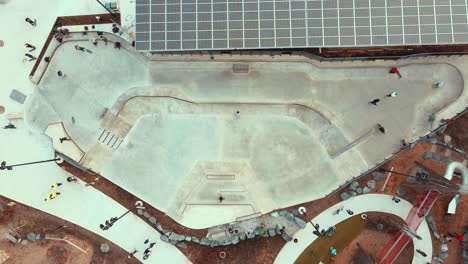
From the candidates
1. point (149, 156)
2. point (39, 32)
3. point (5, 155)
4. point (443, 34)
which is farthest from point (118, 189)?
point (443, 34)

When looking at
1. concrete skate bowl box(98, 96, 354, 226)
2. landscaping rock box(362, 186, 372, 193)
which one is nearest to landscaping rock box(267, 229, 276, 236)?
concrete skate bowl box(98, 96, 354, 226)

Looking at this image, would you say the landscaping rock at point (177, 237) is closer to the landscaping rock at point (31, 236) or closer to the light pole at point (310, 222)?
the light pole at point (310, 222)

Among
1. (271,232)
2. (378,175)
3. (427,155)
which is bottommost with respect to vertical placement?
(271,232)

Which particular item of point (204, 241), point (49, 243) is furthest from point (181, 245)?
point (49, 243)

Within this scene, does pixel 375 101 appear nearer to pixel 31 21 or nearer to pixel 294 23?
pixel 294 23

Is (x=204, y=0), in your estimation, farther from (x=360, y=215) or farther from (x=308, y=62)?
(x=360, y=215)
